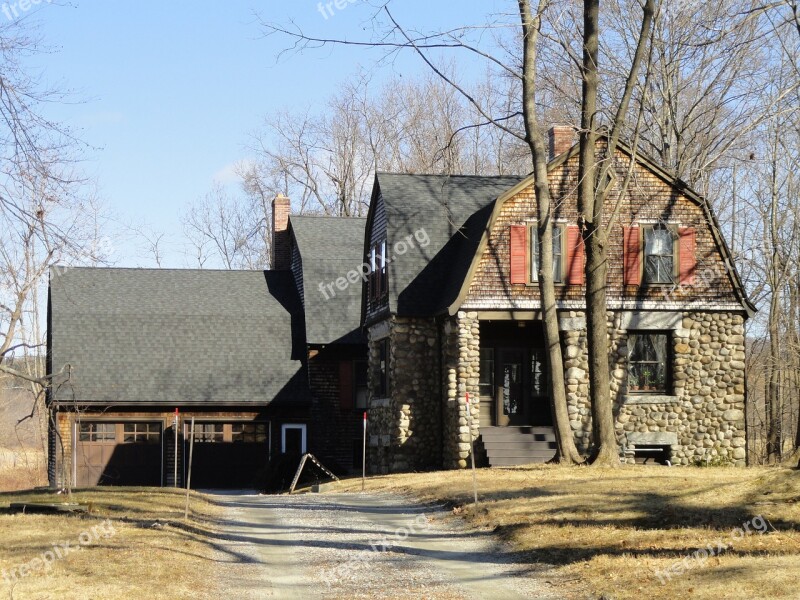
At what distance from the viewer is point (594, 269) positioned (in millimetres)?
21797

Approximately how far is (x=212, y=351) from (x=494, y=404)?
37.0 ft

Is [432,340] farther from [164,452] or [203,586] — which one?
[203,586]

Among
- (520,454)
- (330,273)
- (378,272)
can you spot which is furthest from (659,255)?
(330,273)

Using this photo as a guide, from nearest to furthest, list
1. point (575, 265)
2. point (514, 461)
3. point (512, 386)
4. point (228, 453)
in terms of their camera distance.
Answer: point (514, 461)
point (575, 265)
point (512, 386)
point (228, 453)

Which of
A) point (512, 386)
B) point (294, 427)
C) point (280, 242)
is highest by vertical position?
point (280, 242)

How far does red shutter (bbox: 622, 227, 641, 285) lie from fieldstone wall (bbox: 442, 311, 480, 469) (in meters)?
4.05

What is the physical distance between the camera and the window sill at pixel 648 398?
2747 centimetres

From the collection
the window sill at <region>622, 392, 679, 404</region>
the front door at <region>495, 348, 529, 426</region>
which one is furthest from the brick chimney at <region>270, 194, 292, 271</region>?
the window sill at <region>622, 392, 679, 404</region>

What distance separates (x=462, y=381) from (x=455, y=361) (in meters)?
0.54

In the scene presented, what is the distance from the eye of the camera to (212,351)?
35969 millimetres

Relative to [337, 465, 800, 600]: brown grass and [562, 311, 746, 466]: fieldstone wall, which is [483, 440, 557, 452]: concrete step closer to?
[562, 311, 746, 466]: fieldstone wall

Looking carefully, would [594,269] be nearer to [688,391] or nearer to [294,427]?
[688,391]

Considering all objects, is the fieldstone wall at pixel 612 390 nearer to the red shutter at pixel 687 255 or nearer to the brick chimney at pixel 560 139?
the red shutter at pixel 687 255

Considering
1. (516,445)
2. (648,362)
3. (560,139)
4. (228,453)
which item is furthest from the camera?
(228,453)
